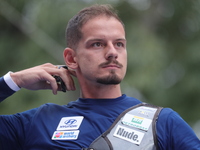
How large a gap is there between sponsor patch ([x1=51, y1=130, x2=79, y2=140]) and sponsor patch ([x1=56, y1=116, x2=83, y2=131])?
1.3 inches

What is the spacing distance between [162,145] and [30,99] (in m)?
6.64

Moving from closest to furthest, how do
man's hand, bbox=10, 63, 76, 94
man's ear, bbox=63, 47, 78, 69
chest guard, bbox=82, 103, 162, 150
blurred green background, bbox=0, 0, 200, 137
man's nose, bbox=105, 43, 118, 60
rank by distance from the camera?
1. chest guard, bbox=82, 103, 162, 150
2. man's nose, bbox=105, 43, 118, 60
3. man's hand, bbox=10, 63, 76, 94
4. man's ear, bbox=63, 47, 78, 69
5. blurred green background, bbox=0, 0, 200, 137

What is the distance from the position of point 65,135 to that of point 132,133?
494 millimetres

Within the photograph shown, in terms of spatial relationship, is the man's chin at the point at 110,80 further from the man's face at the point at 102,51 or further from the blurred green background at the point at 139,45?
the blurred green background at the point at 139,45

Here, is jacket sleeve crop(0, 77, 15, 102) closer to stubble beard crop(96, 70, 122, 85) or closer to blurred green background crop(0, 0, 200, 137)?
stubble beard crop(96, 70, 122, 85)

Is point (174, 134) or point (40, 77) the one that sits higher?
point (40, 77)

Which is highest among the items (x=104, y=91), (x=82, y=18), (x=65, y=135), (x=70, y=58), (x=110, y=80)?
(x=82, y=18)

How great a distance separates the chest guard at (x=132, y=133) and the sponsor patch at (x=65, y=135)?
175 millimetres

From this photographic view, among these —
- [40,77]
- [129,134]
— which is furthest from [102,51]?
[129,134]

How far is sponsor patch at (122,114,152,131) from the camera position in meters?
3.39

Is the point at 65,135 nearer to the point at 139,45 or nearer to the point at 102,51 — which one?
the point at 102,51

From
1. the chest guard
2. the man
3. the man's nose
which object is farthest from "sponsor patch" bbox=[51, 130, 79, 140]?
the man's nose

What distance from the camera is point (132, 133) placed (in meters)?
3.40

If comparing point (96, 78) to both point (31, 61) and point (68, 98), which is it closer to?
point (68, 98)
